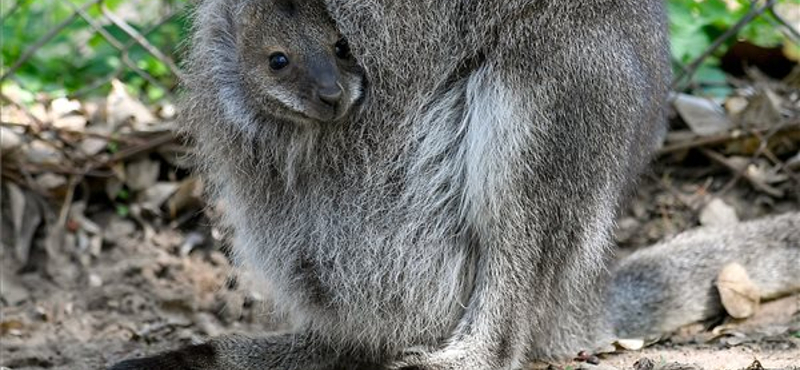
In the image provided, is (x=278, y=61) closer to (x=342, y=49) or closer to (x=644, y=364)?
(x=342, y=49)

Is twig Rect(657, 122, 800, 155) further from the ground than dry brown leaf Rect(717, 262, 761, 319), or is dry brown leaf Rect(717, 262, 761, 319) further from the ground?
twig Rect(657, 122, 800, 155)

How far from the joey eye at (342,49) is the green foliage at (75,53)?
7.87 feet

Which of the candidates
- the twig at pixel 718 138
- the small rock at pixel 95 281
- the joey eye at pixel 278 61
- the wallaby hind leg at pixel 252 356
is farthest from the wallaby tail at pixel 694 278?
the small rock at pixel 95 281

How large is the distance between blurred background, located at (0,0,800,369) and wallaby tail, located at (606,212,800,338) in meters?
0.59

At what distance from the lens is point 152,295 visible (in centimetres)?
496

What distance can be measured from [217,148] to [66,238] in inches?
65.2

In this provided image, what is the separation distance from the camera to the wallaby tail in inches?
167

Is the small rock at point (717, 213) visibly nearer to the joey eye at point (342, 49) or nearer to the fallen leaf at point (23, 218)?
the joey eye at point (342, 49)

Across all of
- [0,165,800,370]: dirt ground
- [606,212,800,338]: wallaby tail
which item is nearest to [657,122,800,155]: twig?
[0,165,800,370]: dirt ground

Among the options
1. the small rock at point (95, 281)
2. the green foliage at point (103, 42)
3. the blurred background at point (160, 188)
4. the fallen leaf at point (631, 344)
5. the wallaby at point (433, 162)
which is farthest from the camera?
the green foliage at point (103, 42)

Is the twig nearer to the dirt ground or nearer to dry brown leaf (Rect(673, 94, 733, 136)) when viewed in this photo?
dry brown leaf (Rect(673, 94, 733, 136))

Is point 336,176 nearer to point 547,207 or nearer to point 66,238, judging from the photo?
point 547,207

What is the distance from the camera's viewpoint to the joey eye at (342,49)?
3.43 meters

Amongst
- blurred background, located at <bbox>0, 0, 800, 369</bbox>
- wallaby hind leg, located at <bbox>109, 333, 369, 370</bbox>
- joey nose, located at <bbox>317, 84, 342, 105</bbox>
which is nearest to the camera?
joey nose, located at <bbox>317, 84, 342, 105</bbox>
